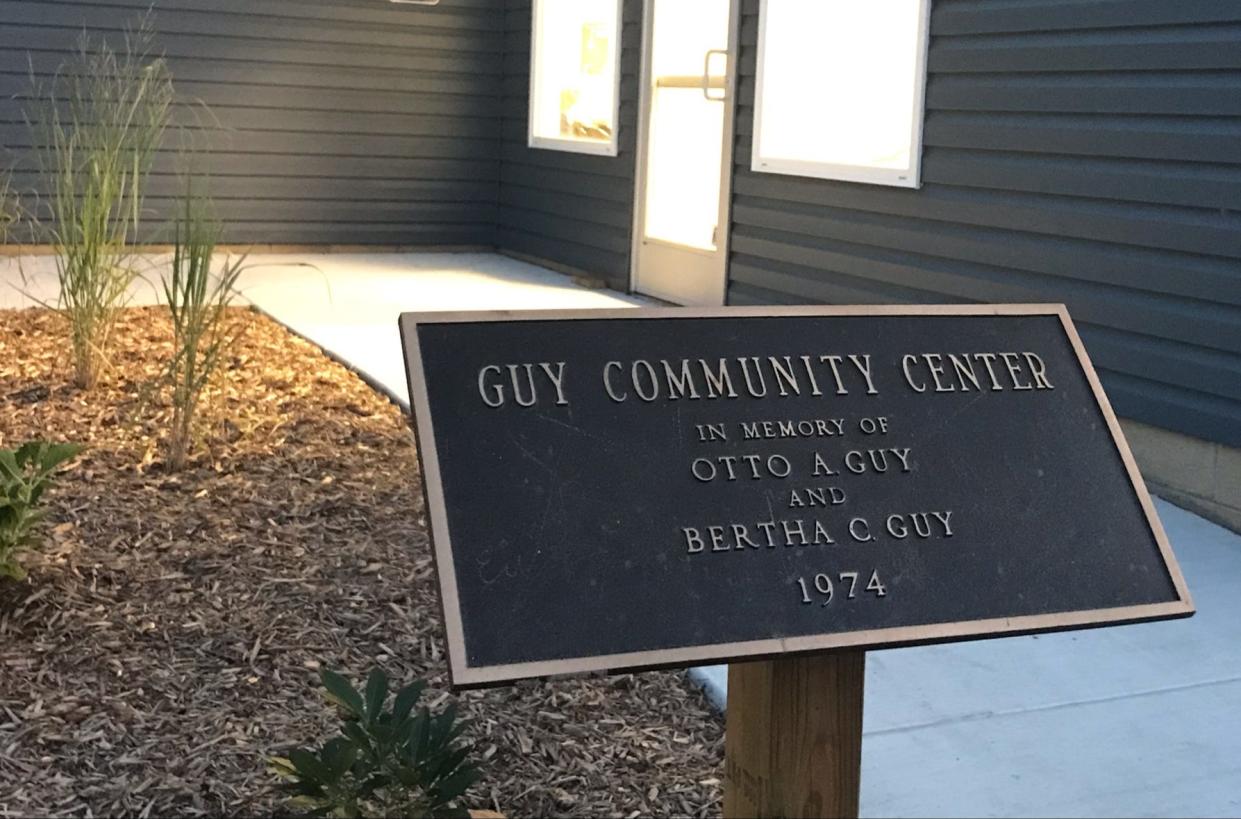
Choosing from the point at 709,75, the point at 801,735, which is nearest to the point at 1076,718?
the point at 801,735

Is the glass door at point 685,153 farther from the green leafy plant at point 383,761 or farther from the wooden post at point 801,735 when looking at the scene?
the wooden post at point 801,735

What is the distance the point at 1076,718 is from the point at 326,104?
26.9 ft

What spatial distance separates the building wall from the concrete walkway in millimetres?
7186

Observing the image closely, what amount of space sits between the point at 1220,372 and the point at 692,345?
2.75 m

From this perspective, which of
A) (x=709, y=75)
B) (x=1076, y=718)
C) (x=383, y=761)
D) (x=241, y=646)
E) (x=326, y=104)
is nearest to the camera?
(x=383, y=761)

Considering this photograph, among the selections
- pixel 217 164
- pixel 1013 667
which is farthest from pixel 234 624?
pixel 217 164

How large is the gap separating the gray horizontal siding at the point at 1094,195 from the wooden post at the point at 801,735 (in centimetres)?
275

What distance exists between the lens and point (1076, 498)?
2434mm

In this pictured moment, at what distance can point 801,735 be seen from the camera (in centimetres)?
225

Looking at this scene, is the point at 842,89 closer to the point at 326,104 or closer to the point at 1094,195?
the point at 1094,195

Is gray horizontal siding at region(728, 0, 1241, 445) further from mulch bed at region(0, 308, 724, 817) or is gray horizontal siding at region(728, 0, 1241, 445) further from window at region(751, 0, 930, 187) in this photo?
mulch bed at region(0, 308, 724, 817)

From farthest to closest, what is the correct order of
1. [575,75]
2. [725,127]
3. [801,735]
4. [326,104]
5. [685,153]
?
[326,104] < [575,75] < [685,153] < [725,127] < [801,735]

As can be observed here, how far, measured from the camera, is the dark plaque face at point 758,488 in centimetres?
210

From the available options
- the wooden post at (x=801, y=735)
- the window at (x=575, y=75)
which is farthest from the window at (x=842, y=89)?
the wooden post at (x=801, y=735)
